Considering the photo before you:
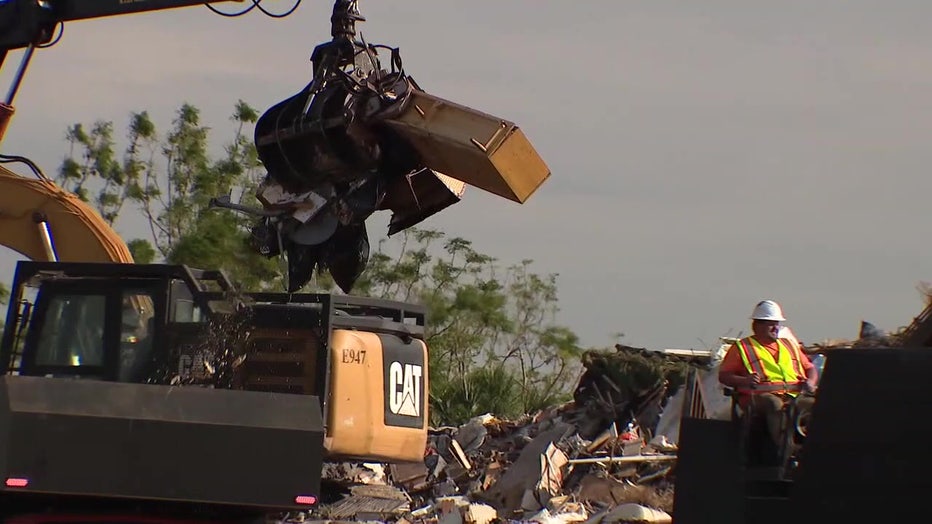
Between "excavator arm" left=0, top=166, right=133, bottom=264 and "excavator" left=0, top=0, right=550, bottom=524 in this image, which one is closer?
"excavator" left=0, top=0, right=550, bottom=524

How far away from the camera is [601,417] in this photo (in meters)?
19.4

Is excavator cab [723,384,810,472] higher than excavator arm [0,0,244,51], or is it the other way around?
excavator arm [0,0,244,51]

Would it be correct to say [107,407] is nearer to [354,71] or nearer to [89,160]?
[354,71]

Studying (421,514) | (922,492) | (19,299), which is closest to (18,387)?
(19,299)

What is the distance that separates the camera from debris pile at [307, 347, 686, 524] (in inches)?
595

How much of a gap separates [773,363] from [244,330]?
11.0 feet

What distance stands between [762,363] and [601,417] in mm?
11209

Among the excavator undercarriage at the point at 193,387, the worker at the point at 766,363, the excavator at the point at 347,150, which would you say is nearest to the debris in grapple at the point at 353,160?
the excavator at the point at 347,150

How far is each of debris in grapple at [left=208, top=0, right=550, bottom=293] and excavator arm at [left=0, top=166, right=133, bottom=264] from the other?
1.02 meters

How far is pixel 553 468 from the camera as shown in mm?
16953

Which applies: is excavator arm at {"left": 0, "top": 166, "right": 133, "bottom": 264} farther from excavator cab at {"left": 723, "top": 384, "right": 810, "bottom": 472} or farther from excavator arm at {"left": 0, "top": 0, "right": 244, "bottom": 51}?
excavator cab at {"left": 723, "top": 384, "right": 810, "bottom": 472}

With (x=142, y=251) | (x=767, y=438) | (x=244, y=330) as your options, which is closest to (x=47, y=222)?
(x=244, y=330)

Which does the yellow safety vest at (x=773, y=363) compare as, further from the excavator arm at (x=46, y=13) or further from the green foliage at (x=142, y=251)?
the green foliage at (x=142, y=251)

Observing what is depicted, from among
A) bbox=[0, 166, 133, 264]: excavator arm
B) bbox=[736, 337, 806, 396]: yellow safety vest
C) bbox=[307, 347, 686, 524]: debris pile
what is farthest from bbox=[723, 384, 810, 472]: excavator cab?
bbox=[307, 347, 686, 524]: debris pile
